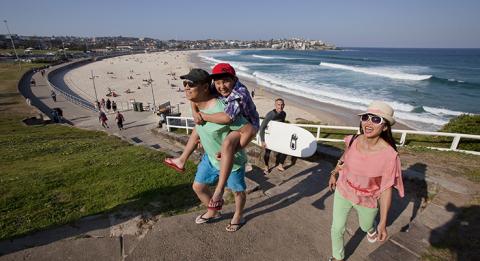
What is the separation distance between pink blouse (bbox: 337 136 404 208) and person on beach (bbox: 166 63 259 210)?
970 millimetres

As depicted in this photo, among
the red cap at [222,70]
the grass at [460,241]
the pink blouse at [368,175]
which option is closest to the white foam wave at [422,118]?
the grass at [460,241]

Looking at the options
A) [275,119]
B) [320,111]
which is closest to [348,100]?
[320,111]

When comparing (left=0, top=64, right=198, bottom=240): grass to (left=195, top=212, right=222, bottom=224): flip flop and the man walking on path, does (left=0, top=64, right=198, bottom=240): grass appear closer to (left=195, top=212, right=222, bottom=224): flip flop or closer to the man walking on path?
(left=195, top=212, right=222, bottom=224): flip flop

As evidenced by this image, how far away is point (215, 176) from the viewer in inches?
119

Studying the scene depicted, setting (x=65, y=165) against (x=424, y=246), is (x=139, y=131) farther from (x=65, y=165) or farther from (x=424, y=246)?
(x=424, y=246)

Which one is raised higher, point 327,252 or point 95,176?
point 327,252

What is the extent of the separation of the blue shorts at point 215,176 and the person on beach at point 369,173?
3.20 ft

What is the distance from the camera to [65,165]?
6102 mm

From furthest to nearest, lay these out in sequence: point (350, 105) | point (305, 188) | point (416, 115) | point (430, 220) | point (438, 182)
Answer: point (350, 105), point (416, 115), point (305, 188), point (438, 182), point (430, 220)

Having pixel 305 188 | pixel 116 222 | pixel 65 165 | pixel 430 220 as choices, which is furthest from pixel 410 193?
pixel 65 165

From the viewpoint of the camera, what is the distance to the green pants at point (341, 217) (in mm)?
2510

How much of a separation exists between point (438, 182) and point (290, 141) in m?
2.45

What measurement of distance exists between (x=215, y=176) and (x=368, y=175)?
5.14ft

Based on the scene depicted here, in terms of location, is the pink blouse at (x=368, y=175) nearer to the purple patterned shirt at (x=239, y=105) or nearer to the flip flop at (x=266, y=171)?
the purple patterned shirt at (x=239, y=105)
